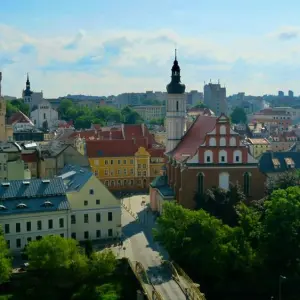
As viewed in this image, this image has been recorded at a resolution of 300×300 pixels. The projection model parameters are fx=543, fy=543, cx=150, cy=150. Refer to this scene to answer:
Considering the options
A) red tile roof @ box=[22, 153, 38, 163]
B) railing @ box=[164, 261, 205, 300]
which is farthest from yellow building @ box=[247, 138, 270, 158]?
railing @ box=[164, 261, 205, 300]

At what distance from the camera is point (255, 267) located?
4681cm

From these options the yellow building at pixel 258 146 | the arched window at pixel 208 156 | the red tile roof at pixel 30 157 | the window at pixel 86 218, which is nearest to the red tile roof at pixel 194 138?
the arched window at pixel 208 156

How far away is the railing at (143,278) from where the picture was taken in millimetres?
38366

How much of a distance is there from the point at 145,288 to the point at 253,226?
43.9 feet

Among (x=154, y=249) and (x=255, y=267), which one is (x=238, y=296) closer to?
(x=255, y=267)

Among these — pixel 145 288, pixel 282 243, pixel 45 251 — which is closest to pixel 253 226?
pixel 282 243

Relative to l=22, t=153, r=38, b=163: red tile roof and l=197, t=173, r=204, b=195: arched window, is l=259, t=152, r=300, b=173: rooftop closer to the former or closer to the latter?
l=197, t=173, r=204, b=195: arched window

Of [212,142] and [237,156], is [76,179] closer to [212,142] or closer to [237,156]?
[212,142]

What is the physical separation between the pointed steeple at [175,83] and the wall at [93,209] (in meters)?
22.5

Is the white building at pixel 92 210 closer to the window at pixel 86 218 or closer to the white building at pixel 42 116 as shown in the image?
the window at pixel 86 218

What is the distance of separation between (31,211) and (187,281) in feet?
56.8

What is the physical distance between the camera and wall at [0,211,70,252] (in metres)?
50.1

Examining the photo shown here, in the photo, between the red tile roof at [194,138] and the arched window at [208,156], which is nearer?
the arched window at [208,156]

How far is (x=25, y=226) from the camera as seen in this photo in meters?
50.6
